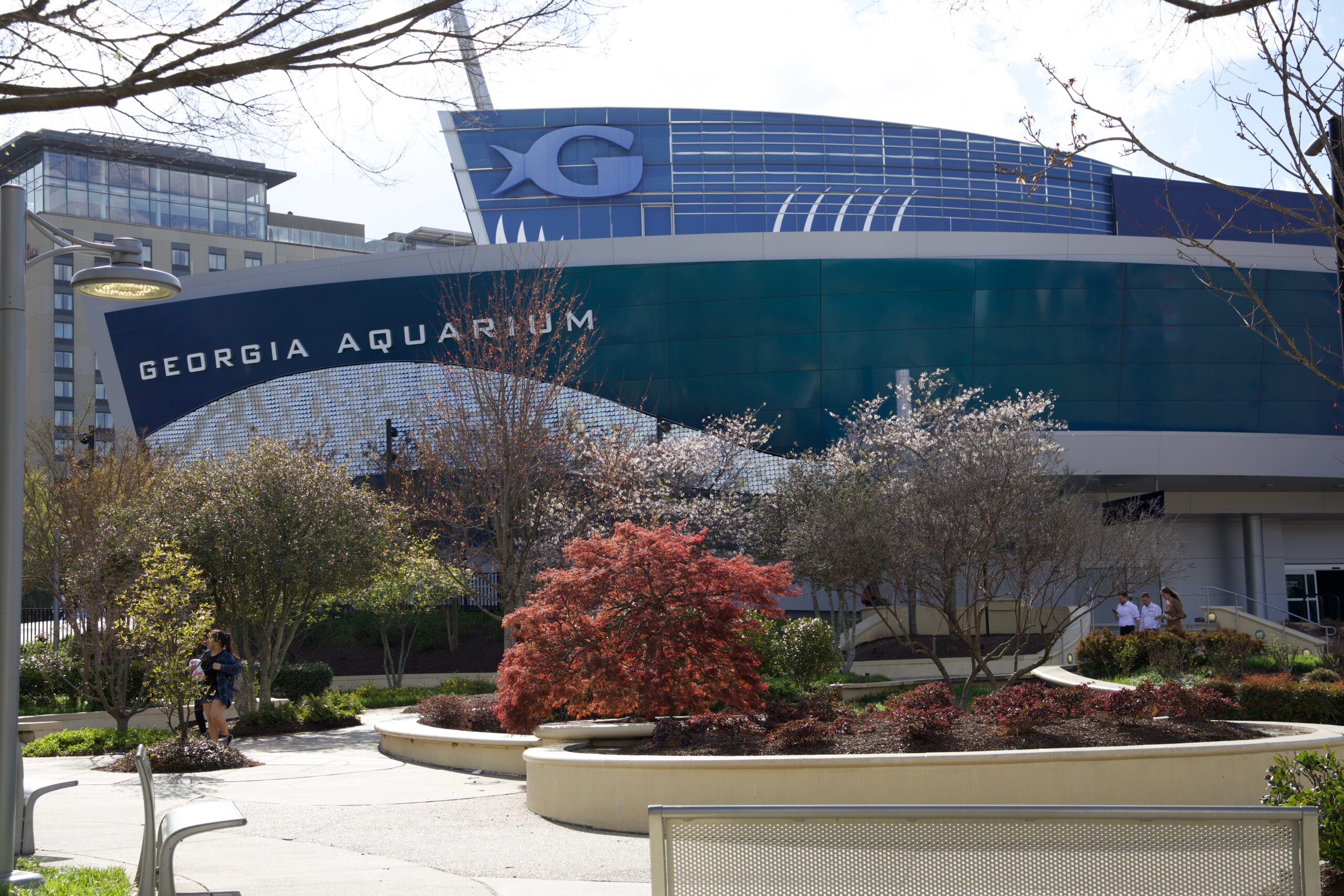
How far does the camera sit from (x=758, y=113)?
55.4 m

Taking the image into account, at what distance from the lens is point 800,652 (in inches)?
759

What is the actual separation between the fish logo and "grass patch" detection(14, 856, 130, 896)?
4828 cm

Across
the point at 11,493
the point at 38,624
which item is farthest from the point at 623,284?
the point at 11,493

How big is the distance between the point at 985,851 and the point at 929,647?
25.2 m

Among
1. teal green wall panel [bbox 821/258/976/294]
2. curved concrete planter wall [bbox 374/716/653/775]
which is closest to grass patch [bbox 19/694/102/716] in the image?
curved concrete planter wall [bbox 374/716/653/775]

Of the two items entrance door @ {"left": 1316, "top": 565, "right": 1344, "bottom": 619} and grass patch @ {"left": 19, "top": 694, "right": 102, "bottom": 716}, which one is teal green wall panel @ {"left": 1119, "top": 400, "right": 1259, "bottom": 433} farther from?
grass patch @ {"left": 19, "top": 694, "right": 102, "bottom": 716}

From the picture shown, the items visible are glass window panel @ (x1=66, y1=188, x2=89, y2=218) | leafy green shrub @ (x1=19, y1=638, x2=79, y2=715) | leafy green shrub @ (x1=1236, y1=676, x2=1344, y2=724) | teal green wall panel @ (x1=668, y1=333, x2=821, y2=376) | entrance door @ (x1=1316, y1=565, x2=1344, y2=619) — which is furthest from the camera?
glass window panel @ (x1=66, y1=188, x2=89, y2=218)

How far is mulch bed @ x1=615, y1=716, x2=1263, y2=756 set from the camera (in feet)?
30.9

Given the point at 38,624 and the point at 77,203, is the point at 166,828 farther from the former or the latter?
the point at 77,203

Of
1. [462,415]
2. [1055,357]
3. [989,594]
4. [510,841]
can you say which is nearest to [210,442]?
[462,415]

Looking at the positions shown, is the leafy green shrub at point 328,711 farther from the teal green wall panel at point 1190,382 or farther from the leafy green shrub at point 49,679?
the teal green wall panel at point 1190,382

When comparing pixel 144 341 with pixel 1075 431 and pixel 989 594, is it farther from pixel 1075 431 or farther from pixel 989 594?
pixel 989 594

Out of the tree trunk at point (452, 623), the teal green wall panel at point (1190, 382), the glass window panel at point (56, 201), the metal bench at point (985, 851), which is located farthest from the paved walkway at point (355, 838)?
the glass window panel at point (56, 201)

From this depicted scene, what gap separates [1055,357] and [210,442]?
29.0 m
